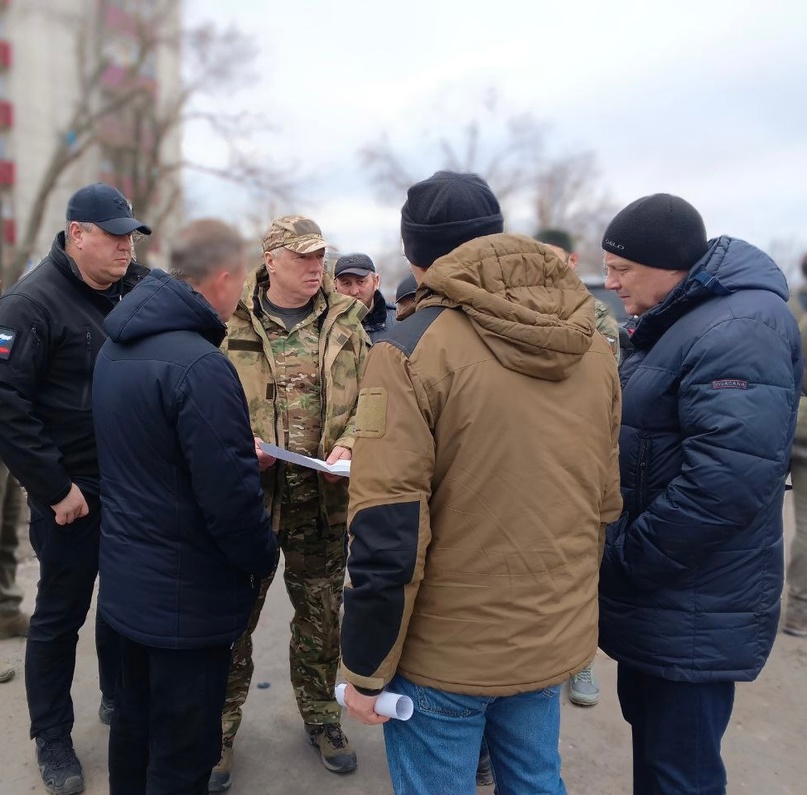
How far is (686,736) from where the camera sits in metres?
1.89

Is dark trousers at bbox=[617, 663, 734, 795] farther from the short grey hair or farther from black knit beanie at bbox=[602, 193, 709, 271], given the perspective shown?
the short grey hair

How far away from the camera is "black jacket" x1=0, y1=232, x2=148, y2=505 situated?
8.17ft

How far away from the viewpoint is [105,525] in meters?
2.06

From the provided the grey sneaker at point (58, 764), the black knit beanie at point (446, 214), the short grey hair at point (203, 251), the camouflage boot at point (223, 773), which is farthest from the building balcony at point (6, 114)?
the black knit beanie at point (446, 214)

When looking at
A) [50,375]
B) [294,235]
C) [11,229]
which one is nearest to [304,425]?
[294,235]

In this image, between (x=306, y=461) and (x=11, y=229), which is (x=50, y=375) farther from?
(x=11, y=229)

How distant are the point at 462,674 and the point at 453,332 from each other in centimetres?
76

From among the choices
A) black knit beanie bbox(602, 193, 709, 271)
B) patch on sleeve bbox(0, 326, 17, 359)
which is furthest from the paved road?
black knit beanie bbox(602, 193, 709, 271)

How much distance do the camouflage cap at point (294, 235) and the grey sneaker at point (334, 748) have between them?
1946 millimetres

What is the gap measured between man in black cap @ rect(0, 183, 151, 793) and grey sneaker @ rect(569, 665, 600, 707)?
2.16 m

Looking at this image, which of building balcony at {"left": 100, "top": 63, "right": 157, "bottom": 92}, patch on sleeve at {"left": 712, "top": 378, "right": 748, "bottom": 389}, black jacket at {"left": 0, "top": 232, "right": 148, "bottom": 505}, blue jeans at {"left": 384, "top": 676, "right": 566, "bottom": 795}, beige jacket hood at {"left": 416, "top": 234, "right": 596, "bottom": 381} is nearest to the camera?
beige jacket hood at {"left": 416, "top": 234, "right": 596, "bottom": 381}

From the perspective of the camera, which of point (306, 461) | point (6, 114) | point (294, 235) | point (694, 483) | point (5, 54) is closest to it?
point (694, 483)

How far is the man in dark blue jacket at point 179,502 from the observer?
1840 millimetres

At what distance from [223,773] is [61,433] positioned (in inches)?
57.4
